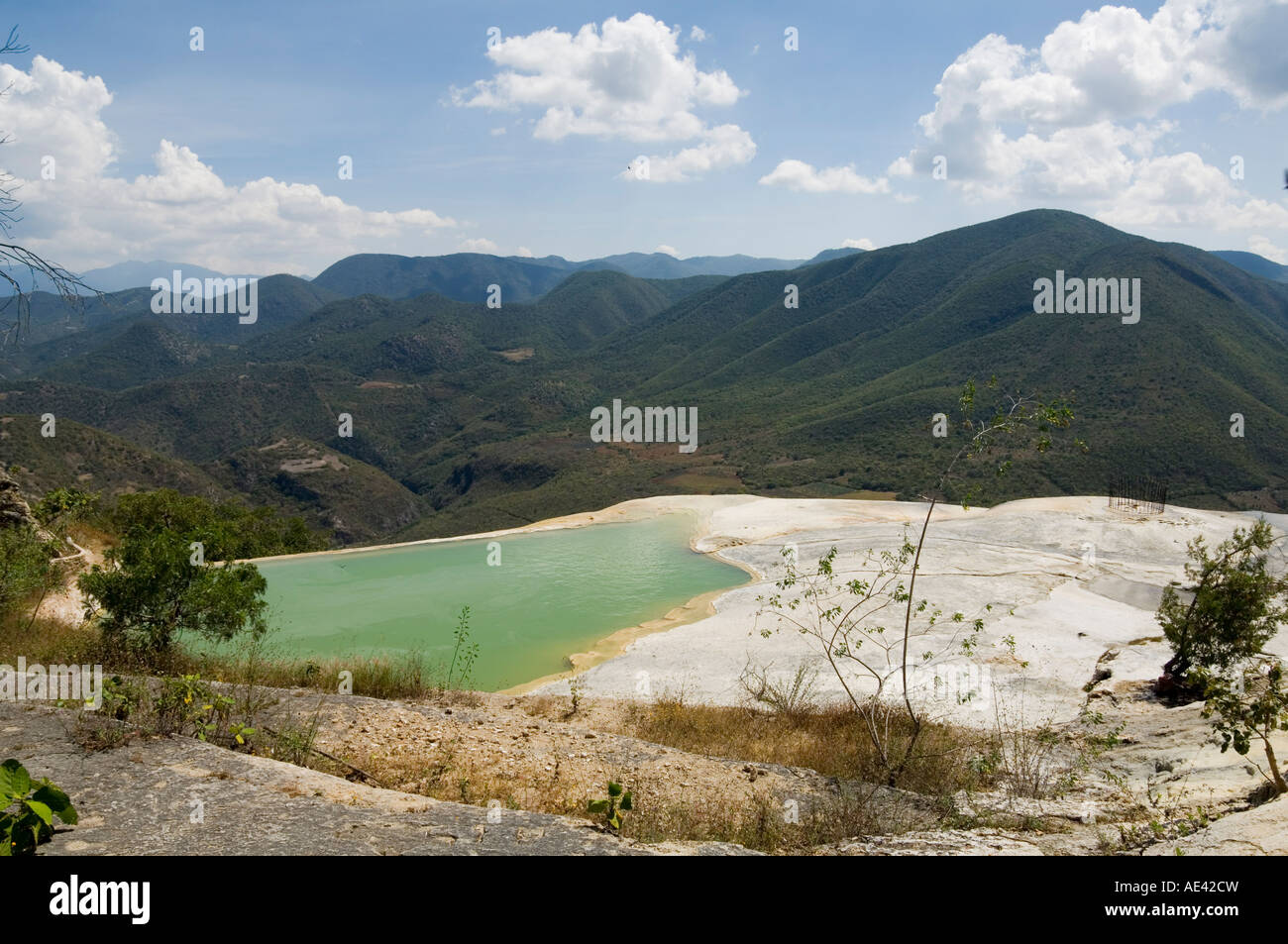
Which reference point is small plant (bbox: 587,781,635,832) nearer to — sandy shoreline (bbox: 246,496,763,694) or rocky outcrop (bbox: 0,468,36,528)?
sandy shoreline (bbox: 246,496,763,694)

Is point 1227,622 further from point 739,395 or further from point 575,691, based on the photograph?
point 739,395

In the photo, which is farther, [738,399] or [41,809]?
[738,399]

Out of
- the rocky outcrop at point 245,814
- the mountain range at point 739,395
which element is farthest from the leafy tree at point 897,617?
the mountain range at point 739,395

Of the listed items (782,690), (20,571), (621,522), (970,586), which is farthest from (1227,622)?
(621,522)

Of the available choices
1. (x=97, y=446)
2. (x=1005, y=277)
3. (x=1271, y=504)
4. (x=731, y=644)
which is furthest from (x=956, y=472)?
(x=97, y=446)

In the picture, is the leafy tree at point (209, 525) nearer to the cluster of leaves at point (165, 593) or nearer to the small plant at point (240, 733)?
the cluster of leaves at point (165, 593)

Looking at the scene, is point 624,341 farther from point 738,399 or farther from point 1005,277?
point 1005,277
